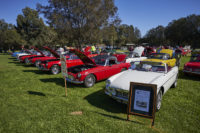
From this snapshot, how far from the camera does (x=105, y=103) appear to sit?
4629 millimetres

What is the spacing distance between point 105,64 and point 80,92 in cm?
A: 211

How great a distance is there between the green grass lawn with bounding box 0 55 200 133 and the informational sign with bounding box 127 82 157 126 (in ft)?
1.26

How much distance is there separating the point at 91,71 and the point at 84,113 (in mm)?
2577

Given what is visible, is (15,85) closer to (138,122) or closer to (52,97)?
(52,97)

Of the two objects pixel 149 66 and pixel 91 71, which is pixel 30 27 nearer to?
pixel 91 71

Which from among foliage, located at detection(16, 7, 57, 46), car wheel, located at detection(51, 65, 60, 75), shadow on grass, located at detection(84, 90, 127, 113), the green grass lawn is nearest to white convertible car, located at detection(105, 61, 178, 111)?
shadow on grass, located at detection(84, 90, 127, 113)

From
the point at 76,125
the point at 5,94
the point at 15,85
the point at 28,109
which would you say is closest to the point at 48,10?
the point at 15,85

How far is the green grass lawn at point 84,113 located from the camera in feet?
10.7

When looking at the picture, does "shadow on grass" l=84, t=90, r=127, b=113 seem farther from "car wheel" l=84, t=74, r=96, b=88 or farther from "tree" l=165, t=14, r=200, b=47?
"tree" l=165, t=14, r=200, b=47

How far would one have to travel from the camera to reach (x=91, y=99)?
16.4 feet

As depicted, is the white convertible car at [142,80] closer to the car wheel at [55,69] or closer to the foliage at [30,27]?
the car wheel at [55,69]

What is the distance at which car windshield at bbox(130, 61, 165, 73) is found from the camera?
205 inches

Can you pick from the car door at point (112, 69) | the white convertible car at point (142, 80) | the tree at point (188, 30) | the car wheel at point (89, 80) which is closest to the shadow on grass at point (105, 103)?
the white convertible car at point (142, 80)

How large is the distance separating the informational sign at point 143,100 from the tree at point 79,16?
1324 cm
